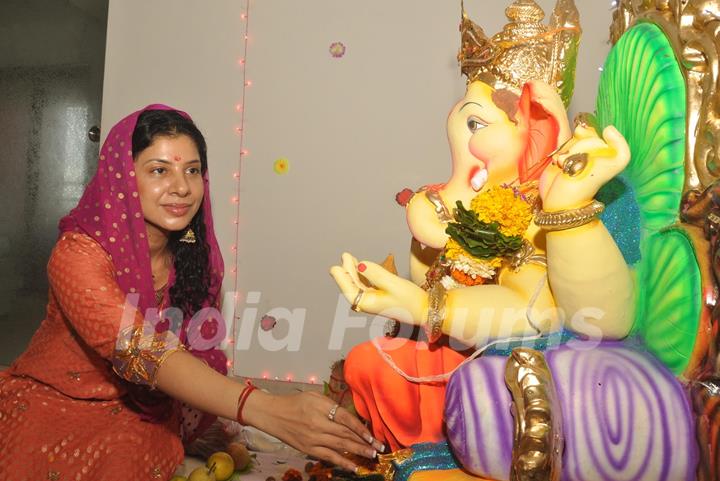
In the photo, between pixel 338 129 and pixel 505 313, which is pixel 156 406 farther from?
pixel 338 129

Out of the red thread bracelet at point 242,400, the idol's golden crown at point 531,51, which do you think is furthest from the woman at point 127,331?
the idol's golden crown at point 531,51

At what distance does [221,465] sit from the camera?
7.14 ft

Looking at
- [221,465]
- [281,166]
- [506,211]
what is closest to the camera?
[506,211]

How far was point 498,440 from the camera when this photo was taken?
50.4 inches

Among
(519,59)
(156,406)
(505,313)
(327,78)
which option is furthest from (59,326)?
(327,78)

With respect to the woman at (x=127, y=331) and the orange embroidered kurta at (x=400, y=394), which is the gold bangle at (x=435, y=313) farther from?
the woman at (x=127, y=331)

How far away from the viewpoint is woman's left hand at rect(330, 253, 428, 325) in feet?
4.94

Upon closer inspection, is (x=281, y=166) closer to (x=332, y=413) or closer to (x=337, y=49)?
(x=337, y=49)

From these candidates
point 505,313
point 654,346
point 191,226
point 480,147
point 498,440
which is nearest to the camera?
point 498,440

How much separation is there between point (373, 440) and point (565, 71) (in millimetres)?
1051

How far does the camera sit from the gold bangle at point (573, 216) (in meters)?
1.32

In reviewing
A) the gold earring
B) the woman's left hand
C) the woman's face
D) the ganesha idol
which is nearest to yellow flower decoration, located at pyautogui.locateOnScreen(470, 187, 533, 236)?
the ganesha idol

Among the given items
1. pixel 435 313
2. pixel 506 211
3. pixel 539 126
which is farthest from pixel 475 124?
pixel 435 313

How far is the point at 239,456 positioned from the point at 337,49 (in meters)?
2.01
